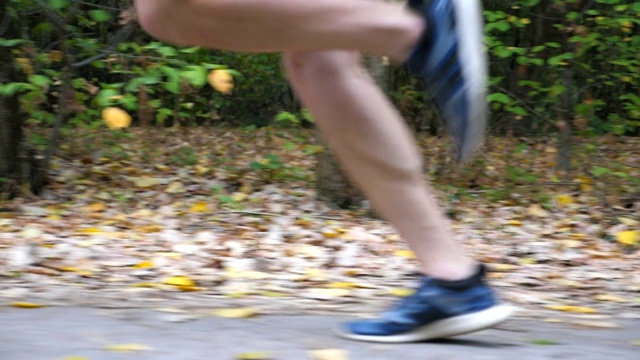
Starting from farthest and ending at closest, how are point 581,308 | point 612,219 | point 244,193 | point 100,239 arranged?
point 244,193 < point 612,219 < point 100,239 < point 581,308

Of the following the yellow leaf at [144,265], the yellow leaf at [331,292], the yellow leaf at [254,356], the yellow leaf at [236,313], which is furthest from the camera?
the yellow leaf at [144,265]

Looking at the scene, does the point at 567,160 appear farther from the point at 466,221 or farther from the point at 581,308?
the point at 581,308

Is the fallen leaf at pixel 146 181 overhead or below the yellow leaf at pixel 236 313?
below

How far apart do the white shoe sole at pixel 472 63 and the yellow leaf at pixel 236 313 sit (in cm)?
83

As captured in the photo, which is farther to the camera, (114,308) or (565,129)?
(565,129)

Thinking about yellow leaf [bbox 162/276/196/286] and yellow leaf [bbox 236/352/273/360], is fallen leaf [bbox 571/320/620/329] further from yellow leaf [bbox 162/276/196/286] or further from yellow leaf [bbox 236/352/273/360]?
yellow leaf [bbox 162/276/196/286]

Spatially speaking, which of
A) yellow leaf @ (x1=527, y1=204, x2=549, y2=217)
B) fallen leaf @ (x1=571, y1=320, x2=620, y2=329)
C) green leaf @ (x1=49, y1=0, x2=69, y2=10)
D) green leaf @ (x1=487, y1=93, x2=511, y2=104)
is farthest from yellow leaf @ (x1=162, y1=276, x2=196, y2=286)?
green leaf @ (x1=487, y1=93, x2=511, y2=104)

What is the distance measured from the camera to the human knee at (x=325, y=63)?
2035 millimetres

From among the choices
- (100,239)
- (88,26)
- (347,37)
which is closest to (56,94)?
(88,26)

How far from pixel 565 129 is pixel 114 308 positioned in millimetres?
4828

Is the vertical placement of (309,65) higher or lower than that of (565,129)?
higher

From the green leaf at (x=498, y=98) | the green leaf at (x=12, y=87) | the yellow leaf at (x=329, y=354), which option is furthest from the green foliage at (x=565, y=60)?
the yellow leaf at (x=329, y=354)

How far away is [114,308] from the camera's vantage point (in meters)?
2.46

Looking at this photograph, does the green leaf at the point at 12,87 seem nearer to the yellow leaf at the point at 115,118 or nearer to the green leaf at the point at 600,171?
the yellow leaf at the point at 115,118
